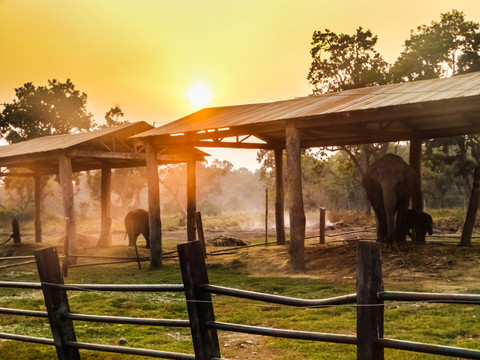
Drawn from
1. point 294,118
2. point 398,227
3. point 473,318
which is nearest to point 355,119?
point 294,118

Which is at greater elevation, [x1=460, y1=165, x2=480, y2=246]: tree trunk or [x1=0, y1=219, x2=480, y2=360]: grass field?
[x1=460, y1=165, x2=480, y2=246]: tree trunk

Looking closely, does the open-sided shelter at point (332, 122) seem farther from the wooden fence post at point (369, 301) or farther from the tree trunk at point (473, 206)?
the wooden fence post at point (369, 301)

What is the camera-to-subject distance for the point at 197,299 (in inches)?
194

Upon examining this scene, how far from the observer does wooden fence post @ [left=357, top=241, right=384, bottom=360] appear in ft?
12.8

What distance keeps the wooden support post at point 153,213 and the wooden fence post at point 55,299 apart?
1105 centimetres

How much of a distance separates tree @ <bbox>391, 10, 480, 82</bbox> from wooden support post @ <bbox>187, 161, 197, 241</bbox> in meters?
17.0

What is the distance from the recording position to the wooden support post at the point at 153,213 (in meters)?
17.2

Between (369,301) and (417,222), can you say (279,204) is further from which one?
(369,301)

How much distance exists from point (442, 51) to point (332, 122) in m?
22.6

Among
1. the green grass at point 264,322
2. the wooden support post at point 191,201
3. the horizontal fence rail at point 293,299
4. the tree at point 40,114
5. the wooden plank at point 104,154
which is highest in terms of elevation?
the tree at point 40,114

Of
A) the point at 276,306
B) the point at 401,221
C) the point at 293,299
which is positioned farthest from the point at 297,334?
the point at 401,221

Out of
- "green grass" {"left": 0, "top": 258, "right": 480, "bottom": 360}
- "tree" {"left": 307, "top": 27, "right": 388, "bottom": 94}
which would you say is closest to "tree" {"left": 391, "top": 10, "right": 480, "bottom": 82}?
"tree" {"left": 307, "top": 27, "right": 388, "bottom": 94}

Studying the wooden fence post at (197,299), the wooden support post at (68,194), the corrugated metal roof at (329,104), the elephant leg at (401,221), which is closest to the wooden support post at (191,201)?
the corrugated metal roof at (329,104)

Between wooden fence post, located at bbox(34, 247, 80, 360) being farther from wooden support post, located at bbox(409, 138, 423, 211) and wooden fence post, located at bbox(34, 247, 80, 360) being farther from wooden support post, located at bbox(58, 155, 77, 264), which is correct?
wooden support post, located at bbox(409, 138, 423, 211)
